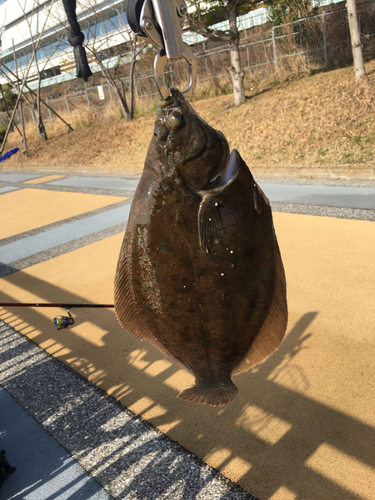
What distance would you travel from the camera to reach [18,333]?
577cm

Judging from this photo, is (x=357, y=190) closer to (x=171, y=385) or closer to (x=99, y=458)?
(x=171, y=385)

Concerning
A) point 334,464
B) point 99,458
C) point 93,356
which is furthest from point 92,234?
point 334,464

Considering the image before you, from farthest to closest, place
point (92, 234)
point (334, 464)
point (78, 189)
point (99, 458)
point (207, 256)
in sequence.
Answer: point (78, 189) → point (92, 234) → point (99, 458) → point (334, 464) → point (207, 256)

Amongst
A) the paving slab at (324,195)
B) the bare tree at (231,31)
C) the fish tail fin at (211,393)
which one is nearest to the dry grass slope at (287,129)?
the bare tree at (231,31)

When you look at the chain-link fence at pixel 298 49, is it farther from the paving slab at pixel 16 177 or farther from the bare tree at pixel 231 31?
the paving slab at pixel 16 177

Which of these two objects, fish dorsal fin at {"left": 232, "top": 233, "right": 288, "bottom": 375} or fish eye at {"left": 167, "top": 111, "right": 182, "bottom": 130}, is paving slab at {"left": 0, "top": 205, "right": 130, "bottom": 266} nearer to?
fish dorsal fin at {"left": 232, "top": 233, "right": 288, "bottom": 375}

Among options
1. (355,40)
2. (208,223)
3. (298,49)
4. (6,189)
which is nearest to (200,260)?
(208,223)

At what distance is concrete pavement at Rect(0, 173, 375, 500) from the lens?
3.12 meters

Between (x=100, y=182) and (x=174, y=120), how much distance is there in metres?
15.5

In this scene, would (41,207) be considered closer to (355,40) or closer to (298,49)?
(355,40)

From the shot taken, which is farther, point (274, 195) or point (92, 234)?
point (274, 195)

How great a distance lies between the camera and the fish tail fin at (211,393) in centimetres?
146

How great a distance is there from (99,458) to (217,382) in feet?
8.24

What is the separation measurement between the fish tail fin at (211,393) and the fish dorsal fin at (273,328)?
13cm
